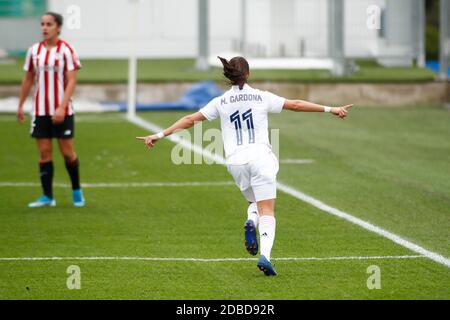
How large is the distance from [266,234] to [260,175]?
0.47 m

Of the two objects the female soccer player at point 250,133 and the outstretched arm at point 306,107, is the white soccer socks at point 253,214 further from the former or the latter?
the outstretched arm at point 306,107

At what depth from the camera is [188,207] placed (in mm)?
13859

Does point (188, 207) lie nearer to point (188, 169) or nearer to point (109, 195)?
point (109, 195)

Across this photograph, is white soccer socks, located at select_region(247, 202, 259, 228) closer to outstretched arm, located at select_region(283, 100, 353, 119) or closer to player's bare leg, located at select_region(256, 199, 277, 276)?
player's bare leg, located at select_region(256, 199, 277, 276)

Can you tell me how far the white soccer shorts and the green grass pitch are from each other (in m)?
0.65

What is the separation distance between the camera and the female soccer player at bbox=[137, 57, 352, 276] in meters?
9.59

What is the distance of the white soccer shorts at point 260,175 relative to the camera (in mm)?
9688

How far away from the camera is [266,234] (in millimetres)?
9641

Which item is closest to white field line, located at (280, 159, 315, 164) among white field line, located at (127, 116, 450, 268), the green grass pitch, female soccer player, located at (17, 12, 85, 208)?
the green grass pitch

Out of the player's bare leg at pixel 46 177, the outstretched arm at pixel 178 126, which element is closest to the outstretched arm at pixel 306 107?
the outstretched arm at pixel 178 126

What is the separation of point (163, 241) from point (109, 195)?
3.63 m

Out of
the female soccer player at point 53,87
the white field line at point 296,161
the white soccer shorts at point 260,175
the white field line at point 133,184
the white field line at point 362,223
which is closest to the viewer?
the white soccer shorts at point 260,175

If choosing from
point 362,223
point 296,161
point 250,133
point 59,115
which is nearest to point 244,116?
point 250,133

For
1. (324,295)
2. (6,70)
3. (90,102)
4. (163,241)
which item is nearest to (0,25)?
(6,70)
